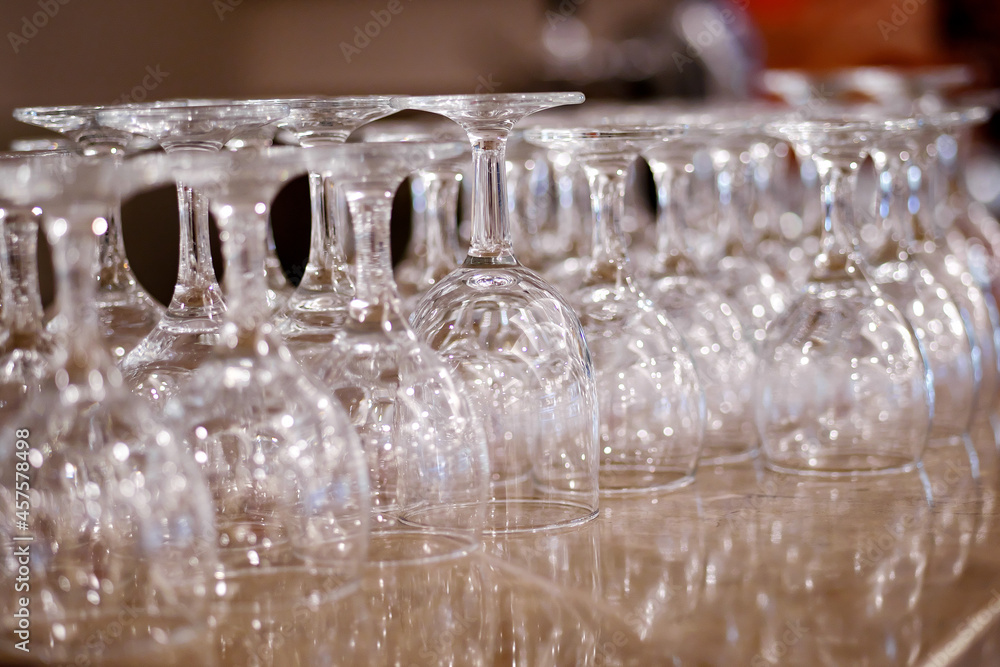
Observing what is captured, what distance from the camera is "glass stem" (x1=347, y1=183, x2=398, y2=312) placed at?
2.67 feet

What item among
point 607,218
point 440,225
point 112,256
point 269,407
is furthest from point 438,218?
point 269,407

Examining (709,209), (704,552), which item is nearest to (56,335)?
(704,552)

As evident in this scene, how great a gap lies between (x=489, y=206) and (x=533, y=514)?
0.71 feet

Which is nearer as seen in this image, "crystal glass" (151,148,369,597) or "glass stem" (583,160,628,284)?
"crystal glass" (151,148,369,597)

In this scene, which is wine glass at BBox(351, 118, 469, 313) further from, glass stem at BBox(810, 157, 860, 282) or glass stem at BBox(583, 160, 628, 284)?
glass stem at BBox(810, 157, 860, 282)

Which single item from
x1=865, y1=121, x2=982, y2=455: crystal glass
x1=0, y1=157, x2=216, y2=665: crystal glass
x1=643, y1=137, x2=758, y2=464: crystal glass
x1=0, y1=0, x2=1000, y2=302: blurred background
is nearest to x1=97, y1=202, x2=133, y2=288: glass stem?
x1=0, y1=157, x2=216, y2=665: crystal glass

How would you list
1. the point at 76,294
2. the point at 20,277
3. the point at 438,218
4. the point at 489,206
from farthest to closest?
the point at 438,218 → the point at 489,206 → the point at 20,277 → the point at 76,294

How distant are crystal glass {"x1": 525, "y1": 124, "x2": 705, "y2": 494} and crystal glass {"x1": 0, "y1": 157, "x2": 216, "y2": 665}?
42 cm

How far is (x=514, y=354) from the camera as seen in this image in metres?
0.93

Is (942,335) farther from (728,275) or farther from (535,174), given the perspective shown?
(535,174)

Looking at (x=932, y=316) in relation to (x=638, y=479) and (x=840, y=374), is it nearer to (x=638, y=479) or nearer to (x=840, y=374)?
(x=840, y=374)

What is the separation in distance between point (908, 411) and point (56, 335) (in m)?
0.65

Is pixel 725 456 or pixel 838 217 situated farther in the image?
pixel 725 456

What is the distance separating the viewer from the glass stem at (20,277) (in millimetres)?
788
